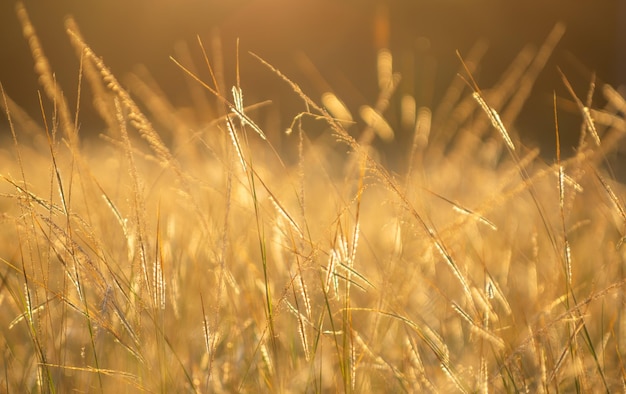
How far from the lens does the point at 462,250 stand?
83.7 inches

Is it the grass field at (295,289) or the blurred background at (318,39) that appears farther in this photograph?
the blurred background at (318,39)

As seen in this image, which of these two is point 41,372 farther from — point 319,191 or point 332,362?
point 319,191

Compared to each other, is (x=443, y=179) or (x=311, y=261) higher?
(x=311, y=261)

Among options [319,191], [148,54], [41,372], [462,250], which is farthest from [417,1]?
[41,372]

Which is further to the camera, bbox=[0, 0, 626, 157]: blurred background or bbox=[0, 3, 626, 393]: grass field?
bbox=[0, 0, 626, 157]: blurred background

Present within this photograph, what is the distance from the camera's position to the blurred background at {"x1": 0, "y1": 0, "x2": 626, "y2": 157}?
41.6ft

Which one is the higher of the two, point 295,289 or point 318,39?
point 318,39

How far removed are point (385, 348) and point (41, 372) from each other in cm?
70

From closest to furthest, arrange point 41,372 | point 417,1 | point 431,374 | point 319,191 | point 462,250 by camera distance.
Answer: point 41,372, point 431,374, point 462,250, point 319,191, point 417,1

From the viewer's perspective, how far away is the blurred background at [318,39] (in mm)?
12672

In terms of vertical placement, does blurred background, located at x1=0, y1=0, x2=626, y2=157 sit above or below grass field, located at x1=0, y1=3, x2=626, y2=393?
above

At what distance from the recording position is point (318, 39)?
563 inches

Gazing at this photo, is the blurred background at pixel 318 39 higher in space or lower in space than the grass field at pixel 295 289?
higher

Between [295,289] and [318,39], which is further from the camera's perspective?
[318,39]
